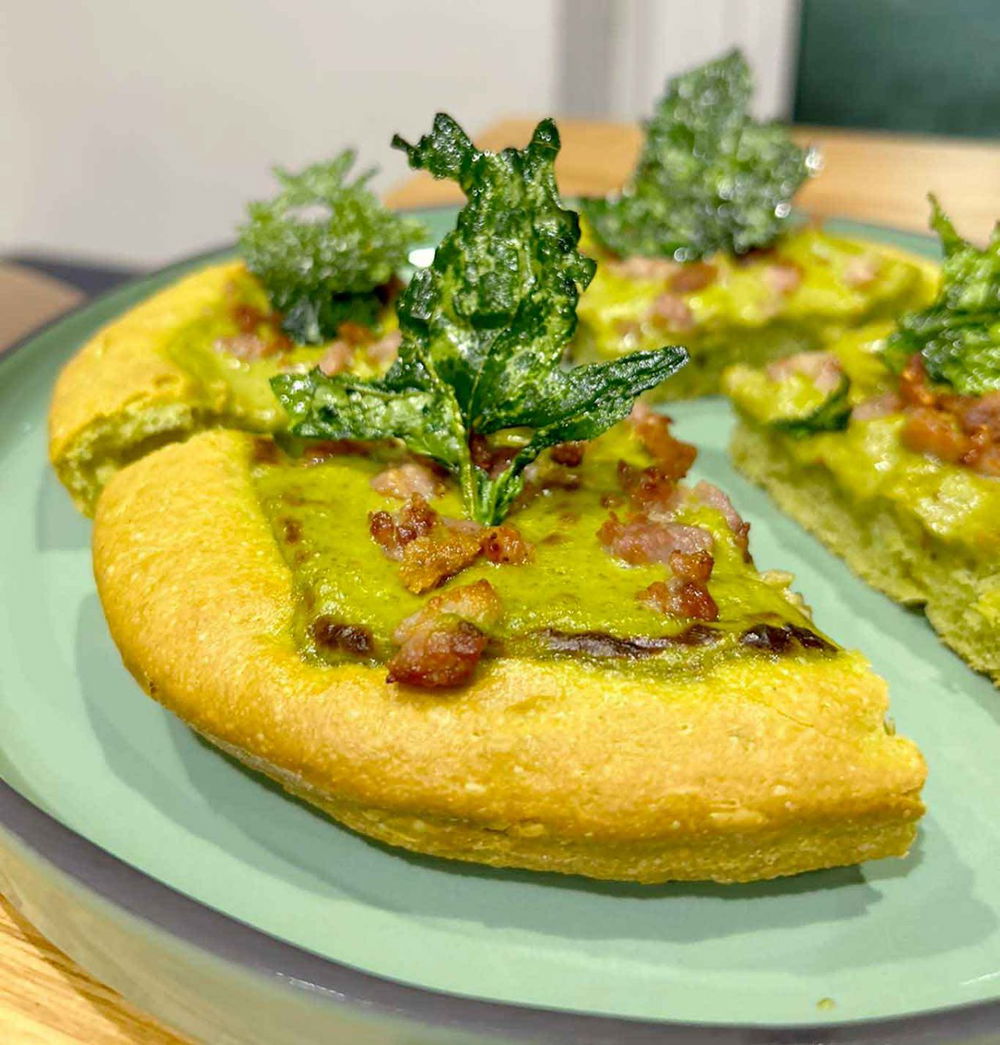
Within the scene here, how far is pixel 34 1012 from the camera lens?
7.09 ft

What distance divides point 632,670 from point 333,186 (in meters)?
2.15

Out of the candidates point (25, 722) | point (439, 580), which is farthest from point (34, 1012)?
point (439, 580)

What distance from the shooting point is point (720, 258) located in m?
4.32

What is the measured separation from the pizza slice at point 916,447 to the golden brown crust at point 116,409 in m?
1.80

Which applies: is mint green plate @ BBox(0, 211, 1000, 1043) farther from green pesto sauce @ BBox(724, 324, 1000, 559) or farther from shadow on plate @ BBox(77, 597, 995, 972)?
green pesto sauce @ BBox(724, 324, 1000, 559)

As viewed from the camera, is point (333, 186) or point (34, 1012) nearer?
point (34, 1012)

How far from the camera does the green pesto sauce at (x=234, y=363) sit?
342cm

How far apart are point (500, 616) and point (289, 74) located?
6767 millimetres

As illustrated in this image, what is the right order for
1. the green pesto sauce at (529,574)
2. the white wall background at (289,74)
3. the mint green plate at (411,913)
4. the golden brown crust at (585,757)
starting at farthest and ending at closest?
1. the white wall background at (289,74)
2. the green pesto sauce at (529,574)
3. the golden brown crust at (585,757)
4. the mint green plate at (411,913)

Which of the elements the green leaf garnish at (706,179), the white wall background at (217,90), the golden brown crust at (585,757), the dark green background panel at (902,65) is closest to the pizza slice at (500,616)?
the golden brown crust at (585,757)

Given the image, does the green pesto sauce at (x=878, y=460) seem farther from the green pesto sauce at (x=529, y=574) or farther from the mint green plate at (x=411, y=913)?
the green pesto sauce at (x=529, y=574)

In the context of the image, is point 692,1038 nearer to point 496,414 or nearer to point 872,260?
point 496,414

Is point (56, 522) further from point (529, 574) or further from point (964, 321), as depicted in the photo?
point (964, 321)

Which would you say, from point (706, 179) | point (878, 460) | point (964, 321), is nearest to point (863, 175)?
point (706, 179)
